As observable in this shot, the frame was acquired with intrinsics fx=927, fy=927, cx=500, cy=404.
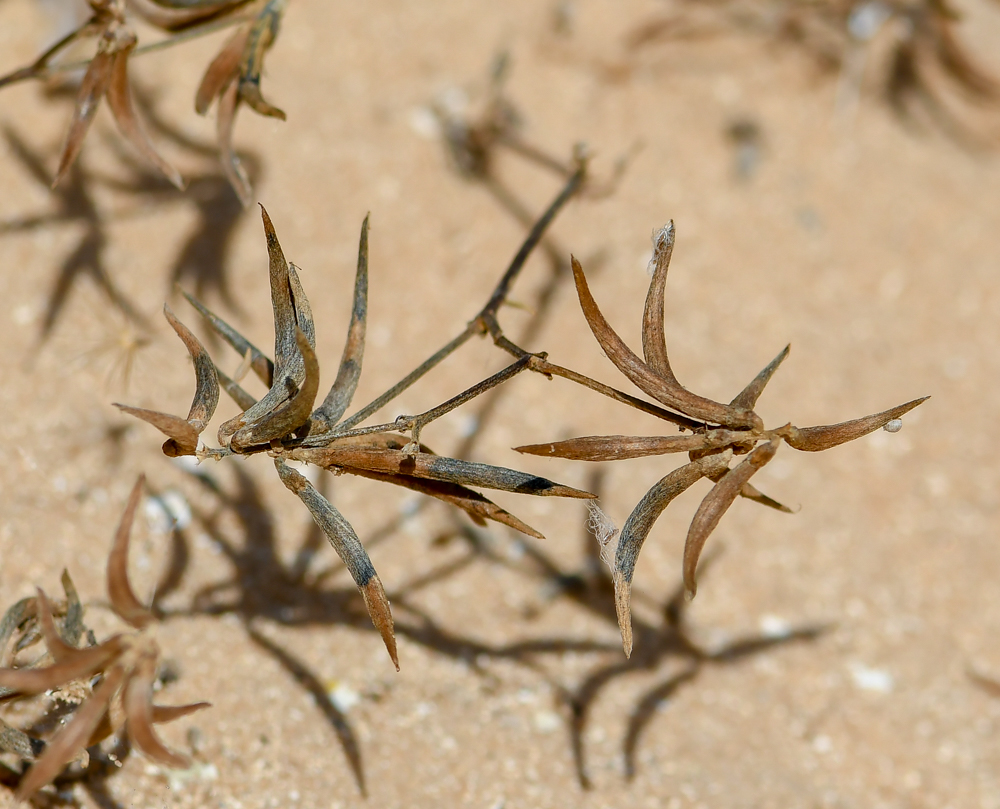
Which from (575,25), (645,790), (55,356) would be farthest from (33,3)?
(645,790)

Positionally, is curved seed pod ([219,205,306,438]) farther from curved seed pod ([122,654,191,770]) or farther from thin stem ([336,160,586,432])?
curved seed pod ([122,654,191,770])

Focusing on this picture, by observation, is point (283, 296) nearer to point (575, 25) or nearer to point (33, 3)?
point (33, 3)

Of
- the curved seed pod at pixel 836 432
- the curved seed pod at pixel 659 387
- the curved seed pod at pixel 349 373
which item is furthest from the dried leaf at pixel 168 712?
the curved seed pod at pixel 836 432

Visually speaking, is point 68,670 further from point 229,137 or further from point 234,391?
point 229,137

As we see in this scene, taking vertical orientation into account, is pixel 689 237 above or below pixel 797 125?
below

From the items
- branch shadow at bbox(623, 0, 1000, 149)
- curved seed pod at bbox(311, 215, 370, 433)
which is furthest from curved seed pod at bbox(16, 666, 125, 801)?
branch shadow at bbox(623, 0, 1000, 149)

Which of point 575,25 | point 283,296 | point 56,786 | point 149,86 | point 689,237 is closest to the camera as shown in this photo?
point 283,296
